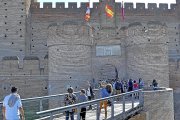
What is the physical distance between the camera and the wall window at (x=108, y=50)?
71.5 ft

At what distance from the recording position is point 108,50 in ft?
71.8

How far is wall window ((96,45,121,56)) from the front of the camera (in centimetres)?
2178

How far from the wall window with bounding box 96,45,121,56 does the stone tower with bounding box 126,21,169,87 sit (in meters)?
0.95

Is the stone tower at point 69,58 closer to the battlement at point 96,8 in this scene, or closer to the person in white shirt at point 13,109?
the battlement at point 96,8

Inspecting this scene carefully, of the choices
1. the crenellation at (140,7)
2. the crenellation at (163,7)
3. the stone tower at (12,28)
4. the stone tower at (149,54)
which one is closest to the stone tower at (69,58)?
the stone tower at (149,54)

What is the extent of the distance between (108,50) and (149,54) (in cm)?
234

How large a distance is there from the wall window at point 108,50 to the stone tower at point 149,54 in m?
0.95

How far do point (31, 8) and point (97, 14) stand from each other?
185 inches

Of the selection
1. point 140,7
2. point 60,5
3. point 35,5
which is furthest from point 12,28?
point 140,7

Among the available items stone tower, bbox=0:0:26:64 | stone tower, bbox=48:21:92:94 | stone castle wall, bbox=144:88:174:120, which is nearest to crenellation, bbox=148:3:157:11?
stone tower, bbox=0:0:26:64

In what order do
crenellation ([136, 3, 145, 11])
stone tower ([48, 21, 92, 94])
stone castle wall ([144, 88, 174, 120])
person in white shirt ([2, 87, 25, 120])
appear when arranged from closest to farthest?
person in white shirt ([2, 87, 25, 120])
stone castle wall ([144, 88, 174, 120])
stone tower ([48, 21, 92, 94])
crenellation ([136, 3, 145, 11])

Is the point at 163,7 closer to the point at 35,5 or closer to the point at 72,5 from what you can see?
the point at 72,5

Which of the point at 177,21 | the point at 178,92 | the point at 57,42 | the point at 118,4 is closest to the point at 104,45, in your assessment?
the point at 57,42

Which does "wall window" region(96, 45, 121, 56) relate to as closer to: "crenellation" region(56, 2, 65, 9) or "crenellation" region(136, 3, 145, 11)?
"crenellation" region(56, 2, 65, 9)
